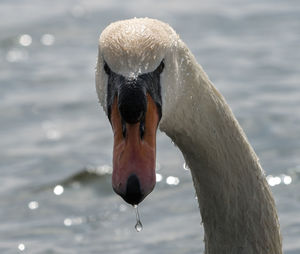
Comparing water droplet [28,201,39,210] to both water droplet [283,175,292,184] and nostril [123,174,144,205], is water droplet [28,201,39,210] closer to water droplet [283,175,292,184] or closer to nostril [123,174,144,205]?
water droplet [283,175,292,184]


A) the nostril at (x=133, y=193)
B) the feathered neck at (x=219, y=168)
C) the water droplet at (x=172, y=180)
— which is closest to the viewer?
the nostril at (x=133, y=193)

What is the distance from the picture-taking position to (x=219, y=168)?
586 centimetres

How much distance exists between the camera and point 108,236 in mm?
8266

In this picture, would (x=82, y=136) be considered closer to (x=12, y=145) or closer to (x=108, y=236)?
(x=12, y=145)

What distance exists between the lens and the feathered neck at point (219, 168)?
212 inches

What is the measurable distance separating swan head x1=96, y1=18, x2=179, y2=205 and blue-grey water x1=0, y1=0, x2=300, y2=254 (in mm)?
3100

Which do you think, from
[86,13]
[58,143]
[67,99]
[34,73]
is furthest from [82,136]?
[86,13]

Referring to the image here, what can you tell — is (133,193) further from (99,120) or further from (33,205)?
(99,120)

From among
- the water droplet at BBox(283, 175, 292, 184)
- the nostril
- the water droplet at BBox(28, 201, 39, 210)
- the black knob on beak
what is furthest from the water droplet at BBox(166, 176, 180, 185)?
the nostril

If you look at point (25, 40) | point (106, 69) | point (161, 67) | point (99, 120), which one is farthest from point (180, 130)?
point (25, 40)

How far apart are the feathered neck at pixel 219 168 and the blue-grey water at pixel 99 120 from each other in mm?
1733

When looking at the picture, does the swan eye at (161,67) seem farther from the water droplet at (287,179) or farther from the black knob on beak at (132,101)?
the water droplet at (287,179)

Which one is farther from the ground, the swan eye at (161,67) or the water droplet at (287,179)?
the swan eye at (161,67)

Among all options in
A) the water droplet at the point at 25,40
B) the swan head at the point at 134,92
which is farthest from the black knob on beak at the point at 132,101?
the water droplet at the point at 25,40
